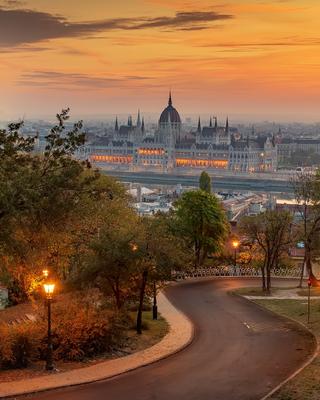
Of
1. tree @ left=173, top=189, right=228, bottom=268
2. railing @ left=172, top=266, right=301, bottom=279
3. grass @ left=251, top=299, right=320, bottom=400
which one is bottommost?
railing @ left=172, top=266, right=301, bottom=279

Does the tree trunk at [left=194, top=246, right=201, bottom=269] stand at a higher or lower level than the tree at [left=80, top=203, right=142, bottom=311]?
lower

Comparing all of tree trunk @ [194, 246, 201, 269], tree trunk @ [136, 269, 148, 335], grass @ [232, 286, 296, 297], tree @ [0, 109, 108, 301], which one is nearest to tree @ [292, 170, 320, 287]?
grass @ [232, 286, 296, 297]

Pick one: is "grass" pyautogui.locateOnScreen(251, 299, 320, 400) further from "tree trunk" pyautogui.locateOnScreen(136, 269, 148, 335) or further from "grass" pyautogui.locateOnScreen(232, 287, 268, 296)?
"grass" pyautogui.locateOnScreen(232, 287, 268, 296)

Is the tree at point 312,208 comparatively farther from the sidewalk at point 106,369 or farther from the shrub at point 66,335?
the shrub at point 66,335

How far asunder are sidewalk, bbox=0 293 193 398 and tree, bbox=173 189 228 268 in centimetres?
2430

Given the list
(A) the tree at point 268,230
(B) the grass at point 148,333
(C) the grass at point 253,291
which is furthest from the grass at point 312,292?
(B) the grass at point 148,333

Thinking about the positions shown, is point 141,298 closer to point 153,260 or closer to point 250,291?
point 153,260

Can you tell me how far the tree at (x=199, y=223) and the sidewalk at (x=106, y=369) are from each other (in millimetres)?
24299

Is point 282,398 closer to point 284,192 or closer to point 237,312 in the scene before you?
point 237,312

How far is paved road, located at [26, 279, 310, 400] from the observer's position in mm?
19891

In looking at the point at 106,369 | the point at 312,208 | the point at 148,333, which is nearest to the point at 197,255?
the point at 312,208

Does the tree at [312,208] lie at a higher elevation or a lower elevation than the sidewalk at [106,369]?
higher

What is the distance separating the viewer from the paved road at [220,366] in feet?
65.3

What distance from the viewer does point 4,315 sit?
2859 centimetres
